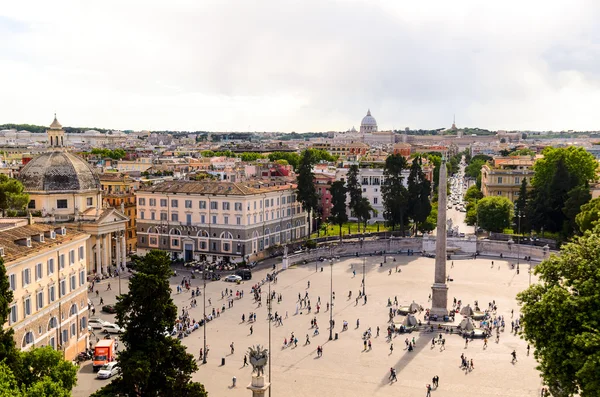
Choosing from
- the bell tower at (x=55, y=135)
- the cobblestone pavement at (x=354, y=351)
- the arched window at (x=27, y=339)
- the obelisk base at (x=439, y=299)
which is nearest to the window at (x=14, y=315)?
the arched window at (x=27, y=339)

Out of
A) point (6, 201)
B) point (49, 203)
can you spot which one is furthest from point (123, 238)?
point (6, 201)

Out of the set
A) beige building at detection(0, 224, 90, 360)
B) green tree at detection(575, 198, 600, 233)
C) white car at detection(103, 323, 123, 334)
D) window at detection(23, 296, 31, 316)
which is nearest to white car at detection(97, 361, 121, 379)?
beige building at detection(0, 224, 90, 360)

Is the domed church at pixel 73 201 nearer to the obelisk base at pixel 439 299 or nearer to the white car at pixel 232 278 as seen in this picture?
the white car at pixel 232 278

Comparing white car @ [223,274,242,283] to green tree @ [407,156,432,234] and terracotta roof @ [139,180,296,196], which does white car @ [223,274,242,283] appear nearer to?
terracotta roof @ [139,180,296,196]

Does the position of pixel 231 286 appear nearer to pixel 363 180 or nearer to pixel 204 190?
pixel 204 190

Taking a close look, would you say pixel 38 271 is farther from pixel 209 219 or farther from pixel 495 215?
pixel 495 215

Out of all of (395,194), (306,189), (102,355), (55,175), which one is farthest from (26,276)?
(395,194)
